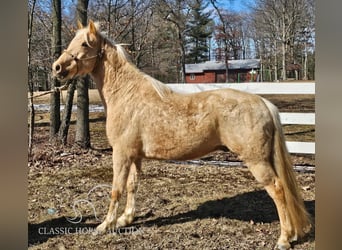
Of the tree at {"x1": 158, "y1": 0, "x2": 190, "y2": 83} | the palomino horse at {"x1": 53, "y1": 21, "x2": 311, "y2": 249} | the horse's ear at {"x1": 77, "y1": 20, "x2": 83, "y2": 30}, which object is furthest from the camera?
the tree at {"x1": 158, "y1": 0, "x2": 190, "y2": 83}

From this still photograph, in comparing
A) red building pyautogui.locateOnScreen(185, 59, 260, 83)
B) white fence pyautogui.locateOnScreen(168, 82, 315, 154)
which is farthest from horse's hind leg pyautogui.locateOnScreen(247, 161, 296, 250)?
red building pyautogui.locateOnScreen(185, 59, 260, 83)

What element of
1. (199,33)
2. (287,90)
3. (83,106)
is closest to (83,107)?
(83,106)

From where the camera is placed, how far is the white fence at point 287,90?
2.72 metres

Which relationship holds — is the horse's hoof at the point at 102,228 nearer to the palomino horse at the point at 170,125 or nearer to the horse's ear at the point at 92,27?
the palomino horse at the point at 170,125

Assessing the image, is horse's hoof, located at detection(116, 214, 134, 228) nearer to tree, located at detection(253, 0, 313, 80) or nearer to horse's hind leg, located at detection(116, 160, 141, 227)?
horse's hind leg, located at detection(116, 160, 141, 227)

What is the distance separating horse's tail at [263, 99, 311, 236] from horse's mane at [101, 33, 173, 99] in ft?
2.19

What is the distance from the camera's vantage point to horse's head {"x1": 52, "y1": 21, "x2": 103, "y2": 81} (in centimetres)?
268

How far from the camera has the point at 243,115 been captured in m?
2.58

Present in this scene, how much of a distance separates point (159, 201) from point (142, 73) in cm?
90

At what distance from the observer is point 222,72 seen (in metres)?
2.76

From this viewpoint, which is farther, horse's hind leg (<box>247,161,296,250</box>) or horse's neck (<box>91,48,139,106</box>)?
horse's neck (<box>91,48,139,106</box>)

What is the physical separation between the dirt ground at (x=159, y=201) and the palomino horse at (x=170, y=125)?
0.32ft

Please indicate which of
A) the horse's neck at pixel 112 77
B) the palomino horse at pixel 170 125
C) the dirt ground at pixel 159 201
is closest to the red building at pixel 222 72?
the palomino horse at pixel 170 125

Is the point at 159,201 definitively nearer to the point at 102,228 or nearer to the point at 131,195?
the point at 131,195
